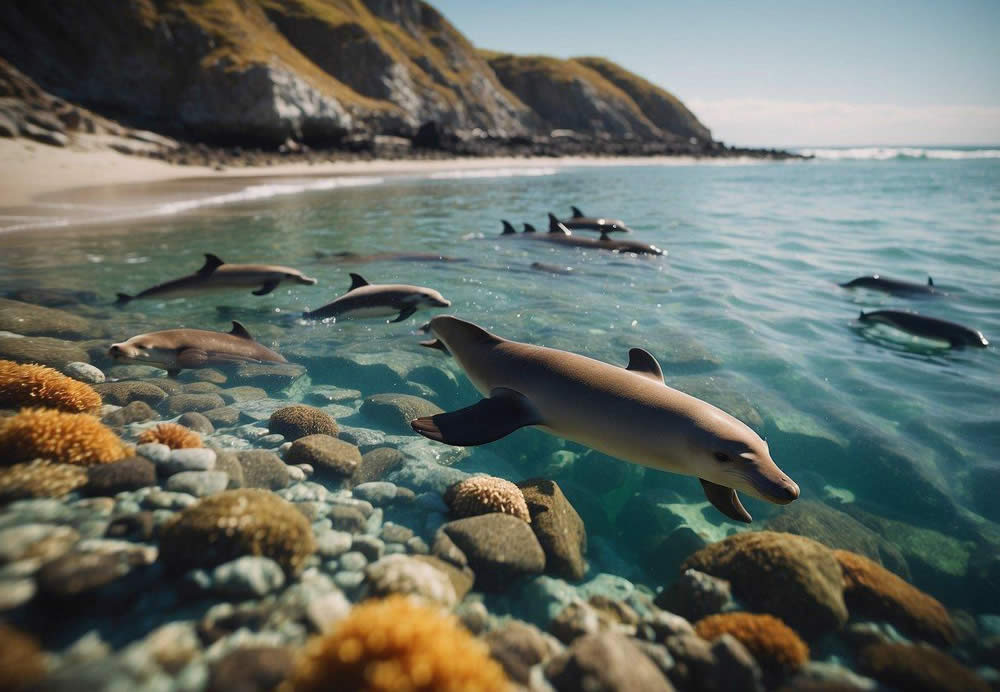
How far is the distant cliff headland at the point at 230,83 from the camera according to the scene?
33.5m

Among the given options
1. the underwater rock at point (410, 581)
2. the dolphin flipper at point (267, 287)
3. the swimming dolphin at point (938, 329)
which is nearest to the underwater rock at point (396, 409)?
the underwater rock at point (410, 581)

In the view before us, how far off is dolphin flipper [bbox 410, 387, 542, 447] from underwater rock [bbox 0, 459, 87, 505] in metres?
2.01

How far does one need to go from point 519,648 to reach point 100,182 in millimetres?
25268

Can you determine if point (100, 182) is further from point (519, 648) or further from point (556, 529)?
point (519, 648)

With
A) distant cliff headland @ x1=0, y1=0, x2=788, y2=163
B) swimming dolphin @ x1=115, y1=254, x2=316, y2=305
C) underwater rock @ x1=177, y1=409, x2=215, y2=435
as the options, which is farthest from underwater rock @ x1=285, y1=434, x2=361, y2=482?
distant cliff headland @ x1=0, y1=0, x2=788, y2=163

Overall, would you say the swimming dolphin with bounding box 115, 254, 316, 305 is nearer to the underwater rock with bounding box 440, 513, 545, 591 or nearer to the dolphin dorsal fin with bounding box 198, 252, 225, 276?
the dolphin dorsal fin with bounding box 198, 252, 225, 276

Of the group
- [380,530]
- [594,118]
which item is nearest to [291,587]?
[380,530]

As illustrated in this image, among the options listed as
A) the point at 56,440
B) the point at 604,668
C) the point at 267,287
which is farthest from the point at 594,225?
the point at 604,668

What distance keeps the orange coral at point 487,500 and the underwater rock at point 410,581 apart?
0.79m

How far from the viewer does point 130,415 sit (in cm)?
459

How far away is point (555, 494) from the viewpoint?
3.83 metres

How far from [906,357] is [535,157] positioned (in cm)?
5411

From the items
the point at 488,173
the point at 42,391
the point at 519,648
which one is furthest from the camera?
the point at 488,173

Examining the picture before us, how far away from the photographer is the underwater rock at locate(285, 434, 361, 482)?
3975 mm
